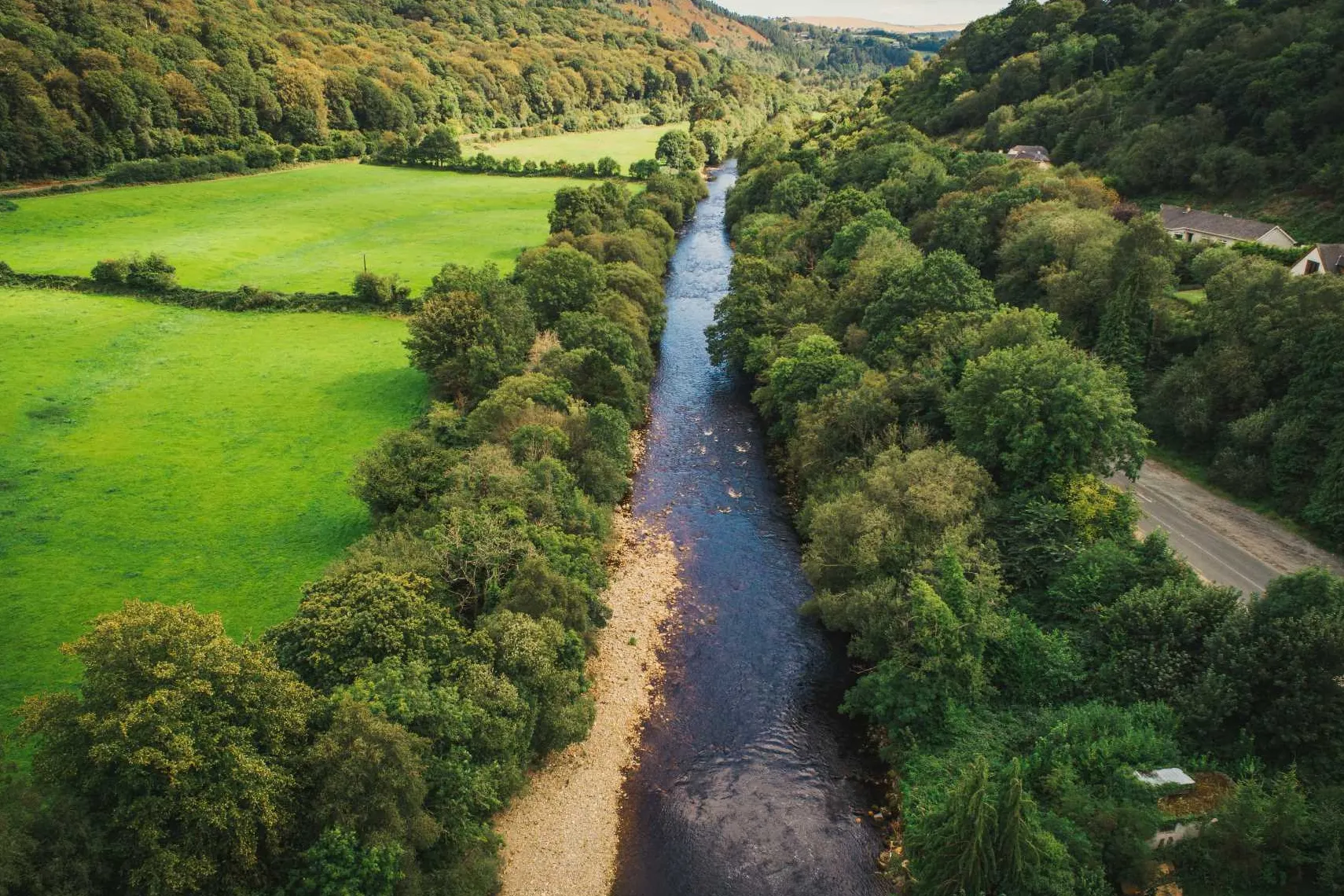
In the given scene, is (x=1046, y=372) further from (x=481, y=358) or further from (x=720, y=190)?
(x=720, y=190)

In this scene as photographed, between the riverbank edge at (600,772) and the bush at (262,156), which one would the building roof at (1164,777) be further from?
the bush at (262,156)

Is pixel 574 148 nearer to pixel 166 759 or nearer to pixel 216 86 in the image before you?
pixel 216 86

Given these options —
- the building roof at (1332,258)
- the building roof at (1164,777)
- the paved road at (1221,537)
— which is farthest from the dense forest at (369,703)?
the building roof at (1332,258)

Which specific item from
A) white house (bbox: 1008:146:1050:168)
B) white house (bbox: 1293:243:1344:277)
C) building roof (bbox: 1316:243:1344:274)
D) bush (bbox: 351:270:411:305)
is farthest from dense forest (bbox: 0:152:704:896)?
white house (bbox: 1008:146:1050:168)

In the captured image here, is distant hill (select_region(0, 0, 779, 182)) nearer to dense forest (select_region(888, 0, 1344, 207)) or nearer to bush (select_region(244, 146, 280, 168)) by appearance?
bush (select_region(244, 146, 280, 168))

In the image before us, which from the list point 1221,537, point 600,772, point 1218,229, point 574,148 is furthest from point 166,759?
point 574,148

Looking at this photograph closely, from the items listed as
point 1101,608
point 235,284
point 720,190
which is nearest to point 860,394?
point 1101,608
